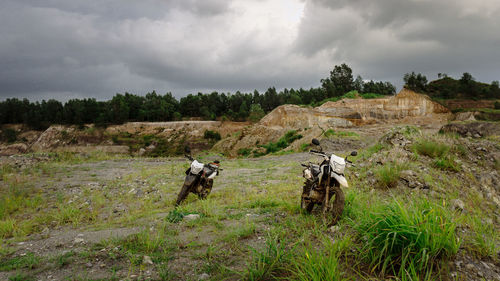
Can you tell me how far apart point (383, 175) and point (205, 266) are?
17.7 ft

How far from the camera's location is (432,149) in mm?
8289

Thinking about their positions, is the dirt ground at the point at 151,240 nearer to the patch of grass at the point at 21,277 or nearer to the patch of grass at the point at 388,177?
the patch of grass at the point at 21,277

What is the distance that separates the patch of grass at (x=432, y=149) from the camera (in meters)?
8.16

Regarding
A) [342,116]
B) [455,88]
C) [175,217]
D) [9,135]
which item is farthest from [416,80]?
[9,135]

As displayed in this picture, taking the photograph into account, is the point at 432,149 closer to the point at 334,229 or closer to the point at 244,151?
the point at 334,229

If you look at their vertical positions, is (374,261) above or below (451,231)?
below

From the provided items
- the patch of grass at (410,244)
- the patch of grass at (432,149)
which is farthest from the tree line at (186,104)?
the patch of grass at (410,244)

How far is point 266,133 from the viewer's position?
30.2 metres

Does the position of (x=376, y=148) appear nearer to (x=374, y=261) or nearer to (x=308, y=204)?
(x=308, y=204)

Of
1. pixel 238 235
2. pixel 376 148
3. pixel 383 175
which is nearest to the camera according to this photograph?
pixel 238 235

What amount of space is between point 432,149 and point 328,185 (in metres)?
6.52

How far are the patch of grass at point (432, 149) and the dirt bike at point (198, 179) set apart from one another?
684cm

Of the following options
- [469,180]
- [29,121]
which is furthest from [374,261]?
[29,121]

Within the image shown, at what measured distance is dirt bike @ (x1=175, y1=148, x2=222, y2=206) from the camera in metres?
6.09
